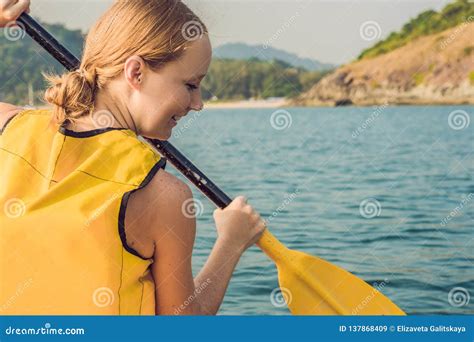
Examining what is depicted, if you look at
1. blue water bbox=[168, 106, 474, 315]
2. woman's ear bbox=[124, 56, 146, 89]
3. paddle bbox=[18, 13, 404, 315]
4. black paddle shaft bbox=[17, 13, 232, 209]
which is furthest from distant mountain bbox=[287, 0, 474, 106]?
woman's ear bbox=[124, 56, 146, 89]

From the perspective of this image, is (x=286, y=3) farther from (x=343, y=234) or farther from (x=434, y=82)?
(x=434, y=82)

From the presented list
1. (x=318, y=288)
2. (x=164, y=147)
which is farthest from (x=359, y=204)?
(x=164, y=147)

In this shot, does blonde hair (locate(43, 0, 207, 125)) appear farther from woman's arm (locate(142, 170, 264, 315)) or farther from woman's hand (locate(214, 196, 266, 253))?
woman's hand (locate(214, 196, 266, 253))

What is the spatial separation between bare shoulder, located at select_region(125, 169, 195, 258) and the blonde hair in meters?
0.24

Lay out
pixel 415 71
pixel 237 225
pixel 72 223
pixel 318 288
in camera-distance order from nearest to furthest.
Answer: pixel 72 223
pixel 237 225
pixel 318 288
pixel 415 71

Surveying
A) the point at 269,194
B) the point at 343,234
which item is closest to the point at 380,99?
the point at 269,194

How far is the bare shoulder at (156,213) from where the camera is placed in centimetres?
164

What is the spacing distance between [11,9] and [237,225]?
2.67ft

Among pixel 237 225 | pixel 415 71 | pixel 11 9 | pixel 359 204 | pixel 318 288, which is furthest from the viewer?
pixel 415 71

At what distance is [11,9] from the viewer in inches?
84.6

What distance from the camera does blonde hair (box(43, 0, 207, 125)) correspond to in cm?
173

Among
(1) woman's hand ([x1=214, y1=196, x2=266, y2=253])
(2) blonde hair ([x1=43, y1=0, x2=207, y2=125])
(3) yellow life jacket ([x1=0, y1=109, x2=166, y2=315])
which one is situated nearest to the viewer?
(3) yellow life jacket ([x1=0, y1=109, x2=166, y2=315])

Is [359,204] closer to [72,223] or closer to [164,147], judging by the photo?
[164,147]

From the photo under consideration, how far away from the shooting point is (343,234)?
6.95 meters
